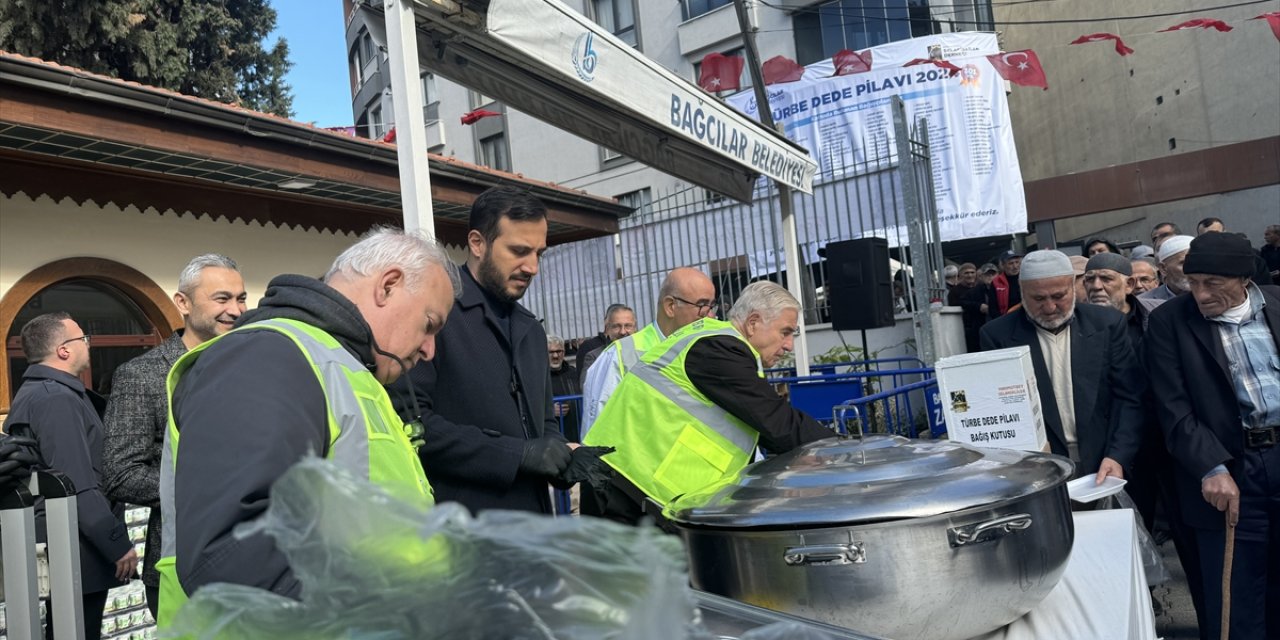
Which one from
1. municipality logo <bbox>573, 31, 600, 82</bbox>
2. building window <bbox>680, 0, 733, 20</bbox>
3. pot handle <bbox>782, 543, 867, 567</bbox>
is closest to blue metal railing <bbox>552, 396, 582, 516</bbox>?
municipality logo <bbox>573, 31, 600, 82</bbox>

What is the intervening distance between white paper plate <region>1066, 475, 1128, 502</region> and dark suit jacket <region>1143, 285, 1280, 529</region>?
499mm

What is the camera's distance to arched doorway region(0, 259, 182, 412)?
623cm

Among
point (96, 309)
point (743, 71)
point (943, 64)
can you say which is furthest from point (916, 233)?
point (743, 71)

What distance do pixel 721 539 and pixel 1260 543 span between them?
268cm

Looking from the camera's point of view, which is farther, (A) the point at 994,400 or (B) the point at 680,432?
(A) the point at 994,400

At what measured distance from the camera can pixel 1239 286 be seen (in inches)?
134

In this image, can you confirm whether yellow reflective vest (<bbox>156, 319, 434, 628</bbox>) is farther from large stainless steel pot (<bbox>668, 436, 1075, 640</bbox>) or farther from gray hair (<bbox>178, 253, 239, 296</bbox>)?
gray hair (<bbox>178, 253, 239, 296</bbox>)

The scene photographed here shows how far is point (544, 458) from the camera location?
2268 mm

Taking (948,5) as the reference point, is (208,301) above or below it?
below

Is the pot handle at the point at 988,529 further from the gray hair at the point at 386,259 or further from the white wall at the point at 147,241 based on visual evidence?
the white wall at the point at 147,241

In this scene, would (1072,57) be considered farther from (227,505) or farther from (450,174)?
(227,505)

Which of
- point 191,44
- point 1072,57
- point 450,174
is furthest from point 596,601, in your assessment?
point 1072,57

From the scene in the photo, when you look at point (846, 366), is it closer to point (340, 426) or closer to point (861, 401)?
point (861, 401)

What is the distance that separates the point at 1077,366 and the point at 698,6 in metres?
19.7
